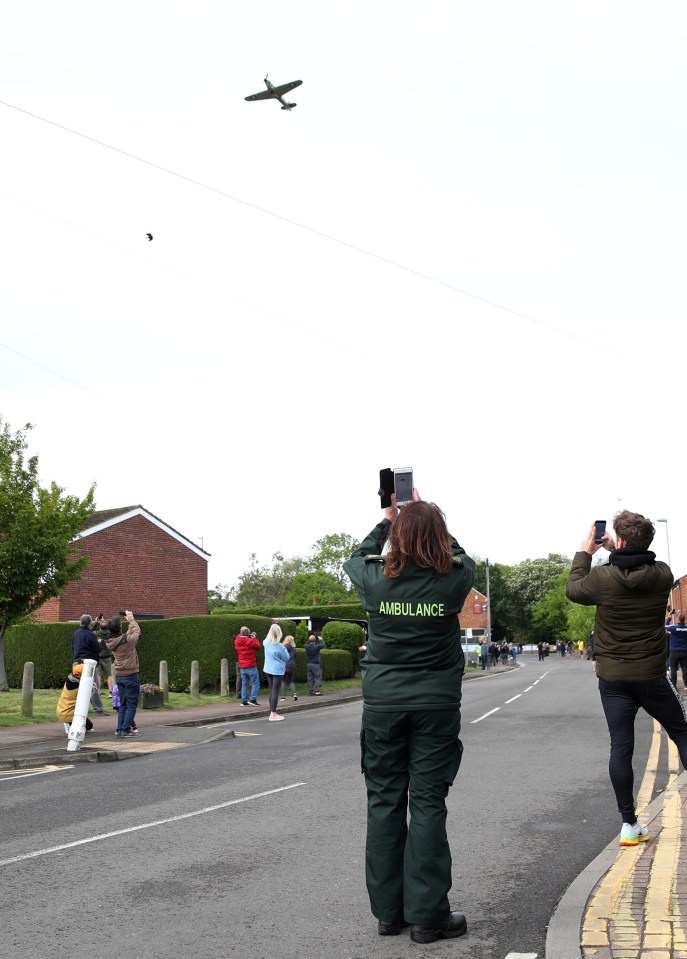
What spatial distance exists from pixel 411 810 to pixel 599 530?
7.32 feet

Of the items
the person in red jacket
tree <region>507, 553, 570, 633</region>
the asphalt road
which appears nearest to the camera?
the asphalt road

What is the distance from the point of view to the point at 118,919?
192 inches

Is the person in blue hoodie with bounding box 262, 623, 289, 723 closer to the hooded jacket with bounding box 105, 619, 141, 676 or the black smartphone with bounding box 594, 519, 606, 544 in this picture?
the hooded jacket with bounding box 105, 619, 141, 676

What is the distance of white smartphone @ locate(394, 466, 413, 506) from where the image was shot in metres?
4.57

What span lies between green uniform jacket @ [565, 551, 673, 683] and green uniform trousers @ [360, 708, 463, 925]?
1.75 meters

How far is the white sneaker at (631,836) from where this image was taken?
584 cm

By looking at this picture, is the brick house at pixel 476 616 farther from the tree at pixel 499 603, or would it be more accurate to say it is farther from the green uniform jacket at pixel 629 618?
the green uniform jacket at pixel 629 618

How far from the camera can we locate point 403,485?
460 centimetres

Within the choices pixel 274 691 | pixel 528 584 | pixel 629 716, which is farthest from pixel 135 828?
pixel 528 584

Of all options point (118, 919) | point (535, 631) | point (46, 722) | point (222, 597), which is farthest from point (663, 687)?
point (535, 631)

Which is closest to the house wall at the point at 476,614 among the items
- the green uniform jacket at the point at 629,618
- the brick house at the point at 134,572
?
the brick house at the point at 134,572

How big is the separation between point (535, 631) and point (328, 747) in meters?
124

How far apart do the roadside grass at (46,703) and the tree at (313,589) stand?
57.6 metres

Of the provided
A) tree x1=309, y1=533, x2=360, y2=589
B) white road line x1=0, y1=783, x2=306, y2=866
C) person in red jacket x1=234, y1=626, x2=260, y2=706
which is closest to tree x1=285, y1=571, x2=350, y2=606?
tree x1=309, y1=533, x2=360, y2=589
